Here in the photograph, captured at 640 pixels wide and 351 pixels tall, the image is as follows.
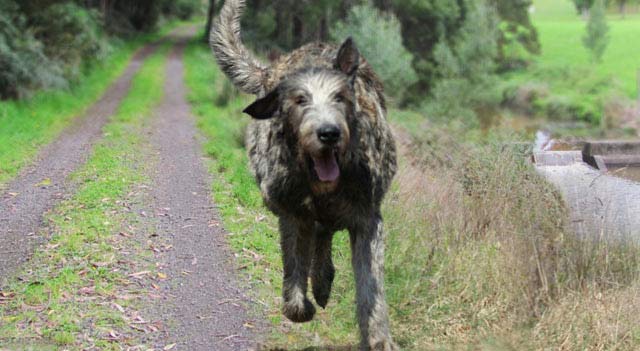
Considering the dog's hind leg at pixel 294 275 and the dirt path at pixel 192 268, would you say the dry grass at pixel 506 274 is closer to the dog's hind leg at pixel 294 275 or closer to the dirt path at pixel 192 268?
the dog's hind leg at pixel 294 275

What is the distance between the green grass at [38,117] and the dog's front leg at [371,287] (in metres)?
8.24

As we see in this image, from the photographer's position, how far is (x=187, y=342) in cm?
590

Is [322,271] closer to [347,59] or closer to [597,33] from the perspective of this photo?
[347,59]

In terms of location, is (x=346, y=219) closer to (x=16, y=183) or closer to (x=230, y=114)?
(x=16, y=183)

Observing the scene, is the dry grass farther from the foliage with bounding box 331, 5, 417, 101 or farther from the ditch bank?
the foliage with bounding box 331, 5, 417, 101

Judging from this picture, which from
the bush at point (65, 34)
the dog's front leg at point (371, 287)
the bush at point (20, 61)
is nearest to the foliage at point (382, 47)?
the bush at point (65, 34)

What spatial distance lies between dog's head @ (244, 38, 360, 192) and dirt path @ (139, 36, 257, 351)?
75.8 inches

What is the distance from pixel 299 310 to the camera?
538cm

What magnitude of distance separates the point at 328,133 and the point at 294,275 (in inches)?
59.9

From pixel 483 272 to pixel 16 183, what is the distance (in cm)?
813

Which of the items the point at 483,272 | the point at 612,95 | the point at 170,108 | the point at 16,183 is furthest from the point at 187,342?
the point at 612,95

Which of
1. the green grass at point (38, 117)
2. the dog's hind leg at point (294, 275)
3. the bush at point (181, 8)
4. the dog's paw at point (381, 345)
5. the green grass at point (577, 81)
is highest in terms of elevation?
the dog's hind leg at point (294, 275)

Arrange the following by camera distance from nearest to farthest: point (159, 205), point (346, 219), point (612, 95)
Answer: point (346, 219) < point (159, 205) < point (612, 95)

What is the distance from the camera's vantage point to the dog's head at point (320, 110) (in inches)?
176
